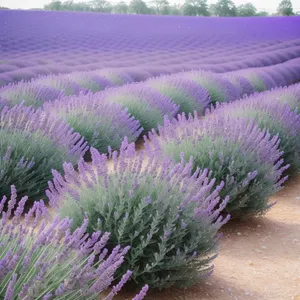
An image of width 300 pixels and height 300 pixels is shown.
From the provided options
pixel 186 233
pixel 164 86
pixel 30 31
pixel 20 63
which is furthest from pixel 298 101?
pixel 30 31

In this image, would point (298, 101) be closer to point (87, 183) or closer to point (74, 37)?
point (87, 183)

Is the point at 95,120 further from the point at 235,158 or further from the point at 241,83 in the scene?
the point at 241,83

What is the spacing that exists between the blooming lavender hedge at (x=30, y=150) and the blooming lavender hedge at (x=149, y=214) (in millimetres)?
1089

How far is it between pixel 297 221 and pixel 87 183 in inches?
83.2

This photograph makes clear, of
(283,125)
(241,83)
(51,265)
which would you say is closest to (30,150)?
(51,265)

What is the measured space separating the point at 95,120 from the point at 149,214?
3.04 metres

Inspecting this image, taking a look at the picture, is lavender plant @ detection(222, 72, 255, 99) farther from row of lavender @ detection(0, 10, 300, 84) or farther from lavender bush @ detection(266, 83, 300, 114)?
lavender bush @ detection(266, 83, 300, 114)

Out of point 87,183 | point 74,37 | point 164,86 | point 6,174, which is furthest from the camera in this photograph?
point 74,37

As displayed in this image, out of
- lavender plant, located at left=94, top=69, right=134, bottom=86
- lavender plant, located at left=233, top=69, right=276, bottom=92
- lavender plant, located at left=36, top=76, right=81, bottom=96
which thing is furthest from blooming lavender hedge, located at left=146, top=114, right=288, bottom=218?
lavender plant, located at left=233, top=69, right=276, bottom=92

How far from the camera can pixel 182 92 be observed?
8227 mm

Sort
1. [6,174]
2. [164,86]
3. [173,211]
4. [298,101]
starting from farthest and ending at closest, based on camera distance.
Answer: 1. [164,86]
2. [298,101]
3. [6,174]
4. [173,211]

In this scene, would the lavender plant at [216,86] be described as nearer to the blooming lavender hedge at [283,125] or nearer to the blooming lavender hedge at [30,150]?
the blooming lavender hedge at [283,125]

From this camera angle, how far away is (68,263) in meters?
1.78

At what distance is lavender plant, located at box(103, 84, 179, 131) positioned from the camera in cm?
669
